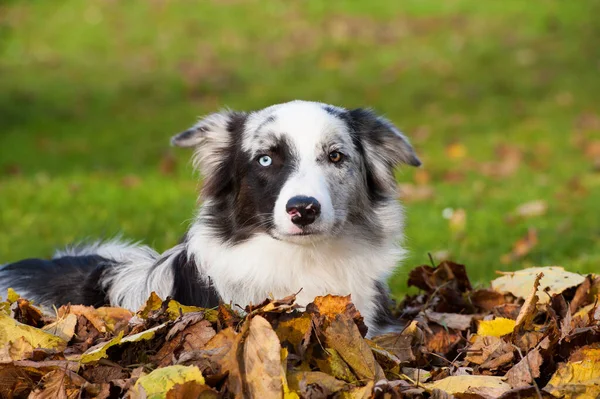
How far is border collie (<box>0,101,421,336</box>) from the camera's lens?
4059mm

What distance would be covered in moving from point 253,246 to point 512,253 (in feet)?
11.8

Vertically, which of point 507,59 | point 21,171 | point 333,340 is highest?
point 507,59

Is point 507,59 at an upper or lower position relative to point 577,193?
upper

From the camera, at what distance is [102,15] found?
21344mm

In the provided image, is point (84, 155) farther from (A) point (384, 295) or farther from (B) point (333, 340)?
(B) point (333, 340)

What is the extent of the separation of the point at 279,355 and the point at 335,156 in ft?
4.82

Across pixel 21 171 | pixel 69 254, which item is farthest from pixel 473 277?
pixel 21 171

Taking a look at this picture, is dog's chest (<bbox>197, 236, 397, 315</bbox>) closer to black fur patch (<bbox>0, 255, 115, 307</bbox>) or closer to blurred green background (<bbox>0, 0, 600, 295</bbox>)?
black fur patch (<bbox>0, 255, 115, 307</bbox>)

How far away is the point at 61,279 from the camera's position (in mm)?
4566

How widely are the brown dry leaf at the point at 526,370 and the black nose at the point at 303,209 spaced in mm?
1097

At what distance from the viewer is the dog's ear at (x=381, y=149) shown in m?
4.48

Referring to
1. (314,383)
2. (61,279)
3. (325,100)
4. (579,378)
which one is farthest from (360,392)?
(325,100)

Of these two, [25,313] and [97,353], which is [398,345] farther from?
[25,313]

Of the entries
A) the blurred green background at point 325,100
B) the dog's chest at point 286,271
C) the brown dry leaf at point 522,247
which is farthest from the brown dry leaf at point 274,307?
the brown dry leaf at point 522,247
